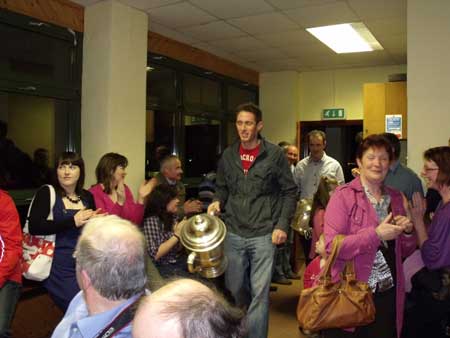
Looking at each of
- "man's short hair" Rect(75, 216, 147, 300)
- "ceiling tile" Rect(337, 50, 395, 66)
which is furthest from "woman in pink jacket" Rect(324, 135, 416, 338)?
"ceiling tile" Rect(337, 50, 395, 66)

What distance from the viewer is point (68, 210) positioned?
2.63 meters

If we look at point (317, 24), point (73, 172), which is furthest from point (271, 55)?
point (73, 172)

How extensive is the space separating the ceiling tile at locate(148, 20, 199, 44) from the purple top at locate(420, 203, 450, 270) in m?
3.20

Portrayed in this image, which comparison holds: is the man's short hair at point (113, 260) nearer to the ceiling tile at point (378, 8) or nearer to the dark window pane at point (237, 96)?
the ceiling tile at point (378, 8)

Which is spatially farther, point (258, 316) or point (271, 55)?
point (271, 55)

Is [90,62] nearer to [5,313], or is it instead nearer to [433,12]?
[5,313]

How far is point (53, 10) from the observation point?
3.57 metres

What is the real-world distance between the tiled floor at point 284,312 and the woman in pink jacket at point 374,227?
1.39 meters

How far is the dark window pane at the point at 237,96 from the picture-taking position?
612 cm

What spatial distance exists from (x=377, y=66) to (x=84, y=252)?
5602 mm

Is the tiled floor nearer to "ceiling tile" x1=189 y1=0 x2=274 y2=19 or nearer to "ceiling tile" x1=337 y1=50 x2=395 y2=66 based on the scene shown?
"ceiling tile" x1=189 y1=0 x2=274 y2=19

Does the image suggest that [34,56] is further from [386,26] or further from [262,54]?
[386,26]

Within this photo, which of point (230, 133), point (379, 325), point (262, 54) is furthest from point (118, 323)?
point (230, 133)

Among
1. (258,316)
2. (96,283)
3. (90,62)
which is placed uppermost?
(90,62)
